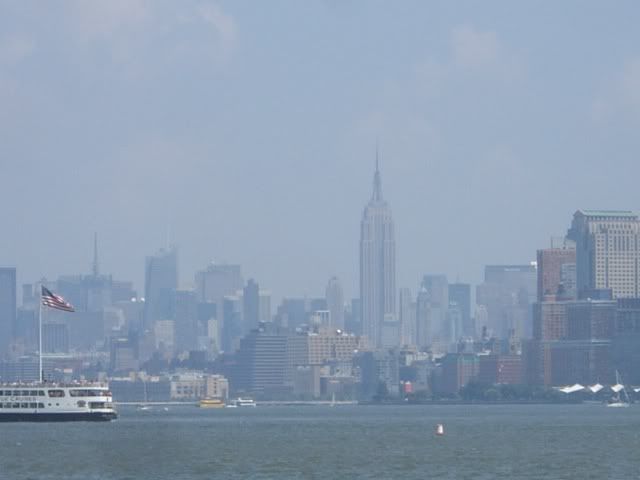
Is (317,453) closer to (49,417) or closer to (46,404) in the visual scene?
(49,417)

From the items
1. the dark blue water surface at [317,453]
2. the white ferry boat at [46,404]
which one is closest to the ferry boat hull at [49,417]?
the white ferry boat at [46,404]

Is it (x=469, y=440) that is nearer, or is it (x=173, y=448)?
(x=173, y=448)

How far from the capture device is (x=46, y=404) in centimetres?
19150

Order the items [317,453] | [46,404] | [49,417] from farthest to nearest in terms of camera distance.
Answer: [46,404]
[49,417]
[317,453]

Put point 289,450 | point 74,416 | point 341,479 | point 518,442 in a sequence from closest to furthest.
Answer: point 341,479 < point 289,450 < point 518,442 < point 74,416

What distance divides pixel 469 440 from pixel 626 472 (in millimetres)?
45455

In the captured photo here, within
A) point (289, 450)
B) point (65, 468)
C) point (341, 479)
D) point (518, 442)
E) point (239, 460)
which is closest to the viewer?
point (341, 479)

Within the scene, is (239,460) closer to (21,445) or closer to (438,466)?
(438,466)

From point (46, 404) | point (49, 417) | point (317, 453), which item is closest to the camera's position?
point (317, 453)

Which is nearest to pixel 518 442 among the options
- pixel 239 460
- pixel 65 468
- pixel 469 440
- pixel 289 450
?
pixel 469 440

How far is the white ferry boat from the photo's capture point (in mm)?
191125

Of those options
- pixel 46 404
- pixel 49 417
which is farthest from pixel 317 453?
pixel 46 404

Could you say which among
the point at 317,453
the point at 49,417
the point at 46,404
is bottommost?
the point at 317,453

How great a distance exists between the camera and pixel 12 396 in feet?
634
